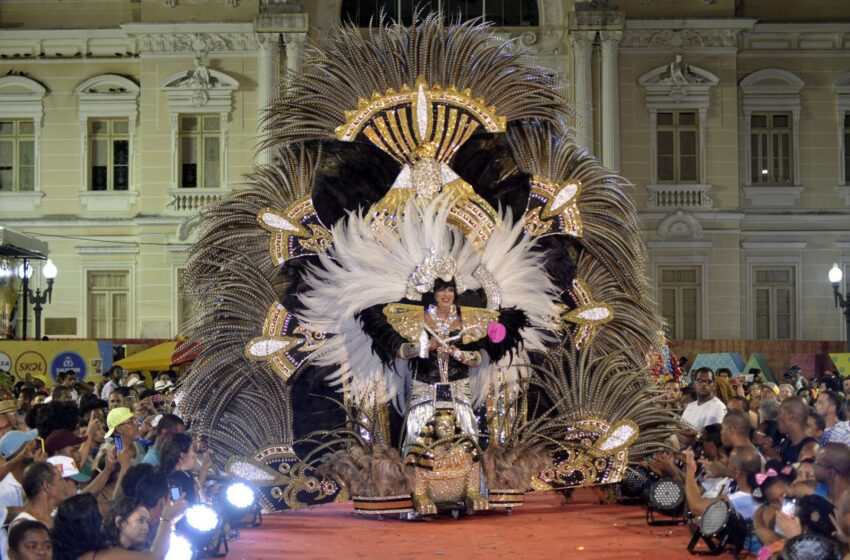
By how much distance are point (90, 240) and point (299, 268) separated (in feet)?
60.6

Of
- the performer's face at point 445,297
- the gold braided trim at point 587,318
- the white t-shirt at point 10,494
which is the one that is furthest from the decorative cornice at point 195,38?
the white t-shirt at point 10,494

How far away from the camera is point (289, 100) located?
1296 cm

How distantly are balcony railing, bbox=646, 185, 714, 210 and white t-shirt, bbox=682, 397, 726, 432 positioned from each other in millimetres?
16764

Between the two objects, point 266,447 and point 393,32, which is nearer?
point 266,447

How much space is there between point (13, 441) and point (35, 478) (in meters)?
2.15

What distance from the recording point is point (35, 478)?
23.7ft

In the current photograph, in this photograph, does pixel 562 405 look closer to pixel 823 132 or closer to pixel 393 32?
pixel 393 32

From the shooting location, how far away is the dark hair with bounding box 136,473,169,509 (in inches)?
300

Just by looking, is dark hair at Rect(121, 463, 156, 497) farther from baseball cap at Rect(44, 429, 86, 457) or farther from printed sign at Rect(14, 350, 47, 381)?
printed sign at Rect(14, 350, 47, 381)

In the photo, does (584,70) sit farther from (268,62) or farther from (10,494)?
(10,494)

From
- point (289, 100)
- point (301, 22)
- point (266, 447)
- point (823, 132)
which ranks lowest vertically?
point (266, 447)

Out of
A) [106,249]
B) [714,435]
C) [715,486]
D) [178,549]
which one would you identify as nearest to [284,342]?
[714,435]

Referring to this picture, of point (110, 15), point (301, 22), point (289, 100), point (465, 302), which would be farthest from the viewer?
point (110, 15)

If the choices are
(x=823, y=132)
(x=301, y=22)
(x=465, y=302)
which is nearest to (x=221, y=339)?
(x=465, y=302)
